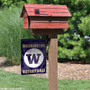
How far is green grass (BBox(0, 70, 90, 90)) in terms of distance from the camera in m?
6.75

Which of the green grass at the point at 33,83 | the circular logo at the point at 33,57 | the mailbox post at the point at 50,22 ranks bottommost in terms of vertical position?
the green grass at the point at 33,83

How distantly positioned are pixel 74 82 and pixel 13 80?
73.5 inches

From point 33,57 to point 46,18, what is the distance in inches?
28.8

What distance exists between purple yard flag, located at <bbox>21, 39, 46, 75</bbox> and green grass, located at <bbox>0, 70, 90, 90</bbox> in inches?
88.9

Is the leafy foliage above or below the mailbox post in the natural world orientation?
below

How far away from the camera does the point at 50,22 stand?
432cm

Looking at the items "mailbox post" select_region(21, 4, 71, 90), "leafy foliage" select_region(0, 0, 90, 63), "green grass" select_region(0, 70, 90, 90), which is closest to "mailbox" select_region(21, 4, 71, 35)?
"mailbox post" select_region(21, 4, 71, 90)

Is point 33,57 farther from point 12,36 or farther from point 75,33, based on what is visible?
point 75,33

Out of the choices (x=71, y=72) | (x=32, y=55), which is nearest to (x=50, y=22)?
(x=32, y=55)

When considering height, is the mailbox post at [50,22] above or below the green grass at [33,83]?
above

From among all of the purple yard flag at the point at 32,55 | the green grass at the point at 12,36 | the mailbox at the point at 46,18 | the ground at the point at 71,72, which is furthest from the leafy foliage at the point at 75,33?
the purple yard flag at the point at 32,55

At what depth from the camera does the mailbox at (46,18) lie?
424 centimetres

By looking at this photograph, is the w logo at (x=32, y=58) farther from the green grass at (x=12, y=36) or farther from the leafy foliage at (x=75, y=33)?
the green grass at (x=12, y=36)

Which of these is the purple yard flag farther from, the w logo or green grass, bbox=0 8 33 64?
green grass, bbox=0 8 33 64
